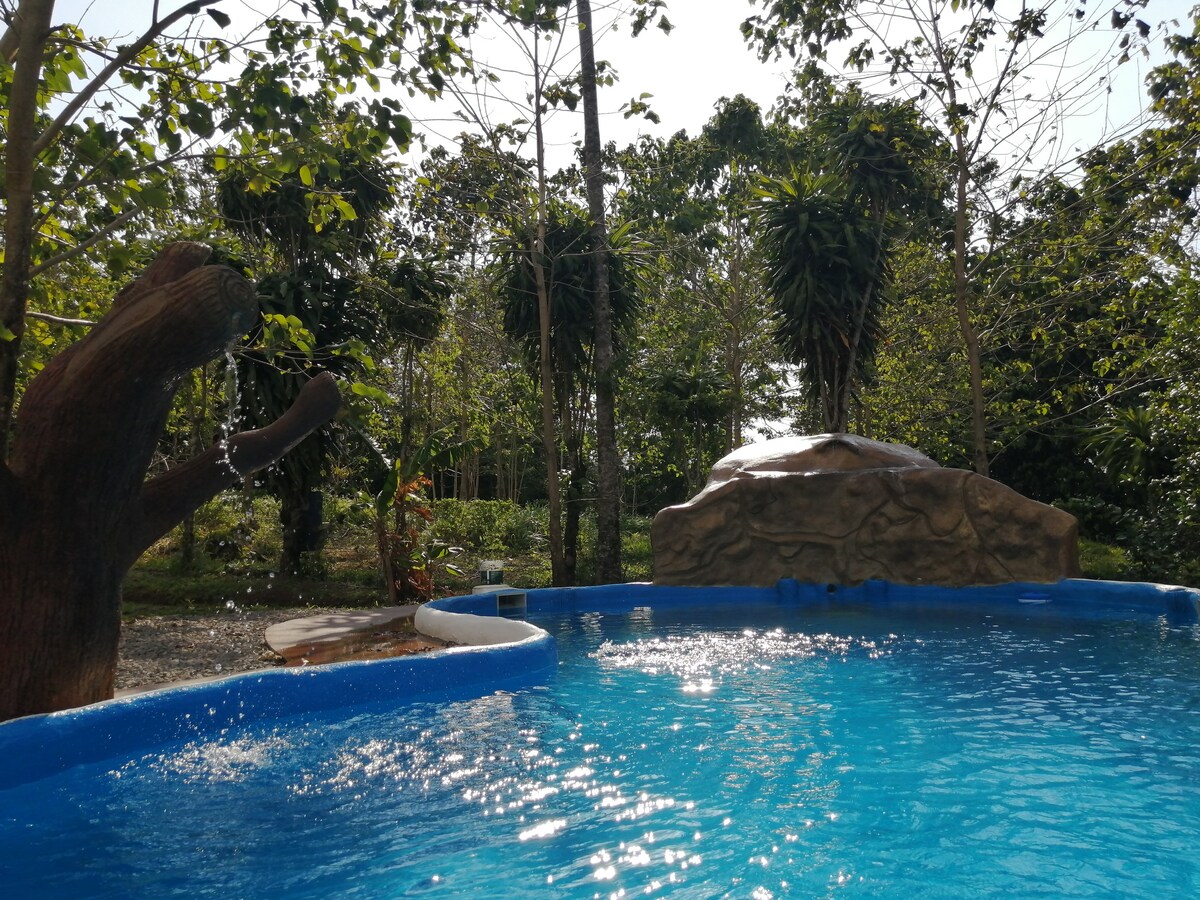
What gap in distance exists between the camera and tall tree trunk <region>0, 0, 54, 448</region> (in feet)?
16.4

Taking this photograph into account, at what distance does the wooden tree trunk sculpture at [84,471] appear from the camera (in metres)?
4.91

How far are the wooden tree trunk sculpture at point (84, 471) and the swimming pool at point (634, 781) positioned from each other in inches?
13.3

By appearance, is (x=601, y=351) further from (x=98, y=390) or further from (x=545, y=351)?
(x=98, y=390)

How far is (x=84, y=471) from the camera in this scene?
5.03 metres

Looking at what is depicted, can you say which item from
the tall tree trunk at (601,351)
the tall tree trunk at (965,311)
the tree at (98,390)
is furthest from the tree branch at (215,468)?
the tall tree trunk at (965,311)

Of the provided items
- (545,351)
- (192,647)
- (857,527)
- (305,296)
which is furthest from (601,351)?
(192,647)

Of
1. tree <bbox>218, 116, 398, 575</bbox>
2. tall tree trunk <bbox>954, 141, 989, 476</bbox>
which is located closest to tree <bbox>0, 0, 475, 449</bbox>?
tree <bbox>218, 116, 398, 575</bbox>

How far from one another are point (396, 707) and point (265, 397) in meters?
8.06

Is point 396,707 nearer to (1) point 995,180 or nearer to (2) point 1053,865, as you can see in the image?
(2) point 1053,865

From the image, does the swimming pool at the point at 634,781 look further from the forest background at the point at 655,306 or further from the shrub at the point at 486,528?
the shrub at the point at 486,528

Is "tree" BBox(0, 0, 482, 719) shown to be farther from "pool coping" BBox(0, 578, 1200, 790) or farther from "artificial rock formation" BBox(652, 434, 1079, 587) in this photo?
"artificial rock formation" BBox(652, 434, 1079, 587)

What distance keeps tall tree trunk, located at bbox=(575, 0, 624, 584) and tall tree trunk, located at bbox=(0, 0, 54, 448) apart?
34.8 feet

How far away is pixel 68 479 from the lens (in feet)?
16.4

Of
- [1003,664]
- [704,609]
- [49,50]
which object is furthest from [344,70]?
[704,609]
